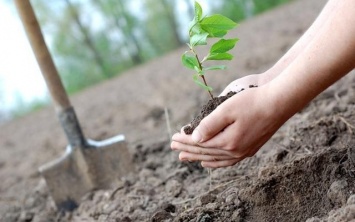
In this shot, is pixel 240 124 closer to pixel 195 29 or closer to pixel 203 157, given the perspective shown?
pixel 203 157

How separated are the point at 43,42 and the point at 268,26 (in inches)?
173

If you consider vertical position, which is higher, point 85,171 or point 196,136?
point 196,136

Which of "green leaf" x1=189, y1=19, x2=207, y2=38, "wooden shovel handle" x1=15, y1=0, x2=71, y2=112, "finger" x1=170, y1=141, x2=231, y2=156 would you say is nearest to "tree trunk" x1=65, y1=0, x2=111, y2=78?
"wooden shovel handle" x1=15, y1=0, x2=71, y2=112

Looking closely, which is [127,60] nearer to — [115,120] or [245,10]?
[245,10]

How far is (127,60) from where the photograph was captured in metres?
9.98

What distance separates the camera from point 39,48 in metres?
2.35

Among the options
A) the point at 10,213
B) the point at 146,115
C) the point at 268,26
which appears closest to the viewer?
the point at 10,213

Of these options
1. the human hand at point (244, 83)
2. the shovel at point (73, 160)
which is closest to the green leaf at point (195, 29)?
the human hand at point (244, 83)

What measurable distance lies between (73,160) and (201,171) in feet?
2.23

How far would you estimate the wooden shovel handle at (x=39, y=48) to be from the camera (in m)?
2.33

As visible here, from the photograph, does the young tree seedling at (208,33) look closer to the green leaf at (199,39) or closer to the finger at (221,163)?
the green leaf at (199,39)

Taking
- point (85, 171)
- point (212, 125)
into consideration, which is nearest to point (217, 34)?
point (212, 125)

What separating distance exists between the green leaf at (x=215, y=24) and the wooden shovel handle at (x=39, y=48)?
122 cm

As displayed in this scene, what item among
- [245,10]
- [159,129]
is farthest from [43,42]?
[245,10]
